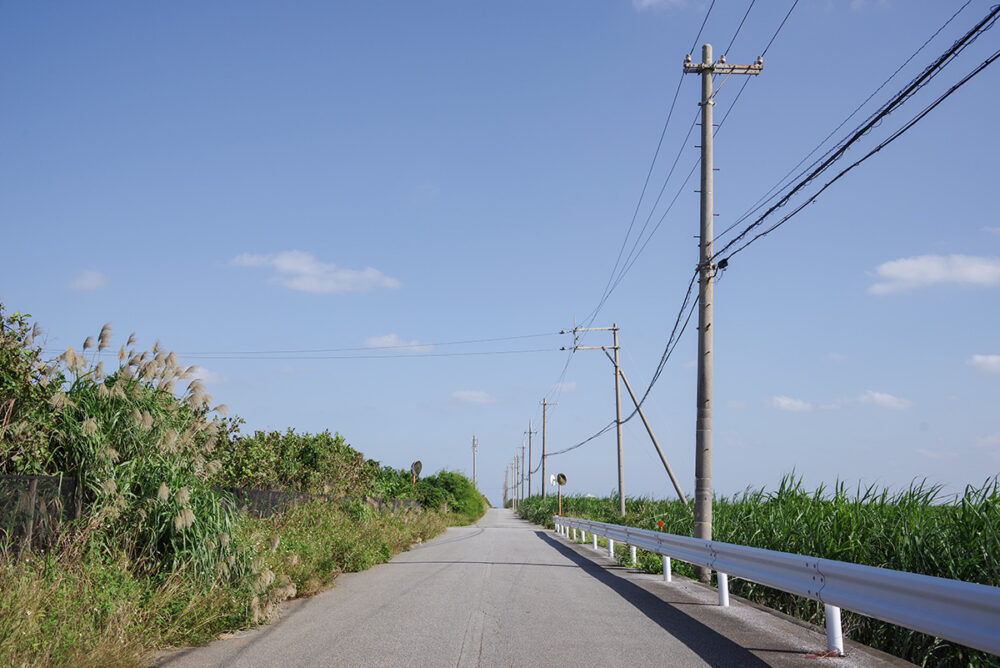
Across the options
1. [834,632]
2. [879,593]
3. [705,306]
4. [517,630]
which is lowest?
[517,630]

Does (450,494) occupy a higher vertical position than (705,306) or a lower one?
lower

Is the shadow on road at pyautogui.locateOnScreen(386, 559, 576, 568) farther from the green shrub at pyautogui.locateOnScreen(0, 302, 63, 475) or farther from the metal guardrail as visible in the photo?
the green shrub at pyautogui.locateOnScreen(0, 302, 63, 475)

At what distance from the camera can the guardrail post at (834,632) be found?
708cm

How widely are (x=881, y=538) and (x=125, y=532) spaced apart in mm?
9281

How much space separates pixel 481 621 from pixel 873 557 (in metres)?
5.26

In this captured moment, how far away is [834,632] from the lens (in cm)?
716

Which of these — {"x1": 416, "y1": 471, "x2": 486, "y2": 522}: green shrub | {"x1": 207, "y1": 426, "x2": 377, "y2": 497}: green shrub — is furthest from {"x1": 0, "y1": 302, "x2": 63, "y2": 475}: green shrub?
{"x1": 416, "y1": 471, "x2": 486, "y2": 522}: green shrub

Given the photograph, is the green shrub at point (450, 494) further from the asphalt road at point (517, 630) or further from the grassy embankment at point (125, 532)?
the grassy embankment at point (125, 532)

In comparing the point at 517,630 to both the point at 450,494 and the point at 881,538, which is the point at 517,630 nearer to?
the point at 881,538

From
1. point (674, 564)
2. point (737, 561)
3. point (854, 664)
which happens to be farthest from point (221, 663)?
point (674, 564)

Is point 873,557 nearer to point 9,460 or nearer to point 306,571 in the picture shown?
point 306,571

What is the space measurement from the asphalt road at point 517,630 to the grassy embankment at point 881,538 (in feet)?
3.15

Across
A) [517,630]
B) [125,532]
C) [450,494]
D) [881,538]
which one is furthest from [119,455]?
[450,494]

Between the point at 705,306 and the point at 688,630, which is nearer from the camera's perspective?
the point at 688,630
